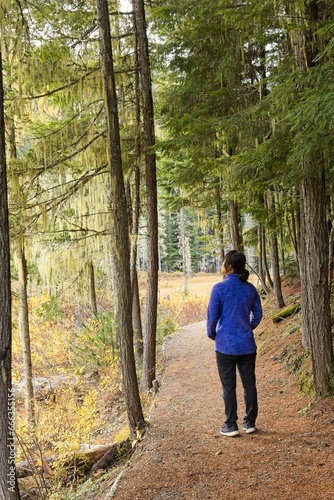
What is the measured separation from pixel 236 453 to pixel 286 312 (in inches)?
249

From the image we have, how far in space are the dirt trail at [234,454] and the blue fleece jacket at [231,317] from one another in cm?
105

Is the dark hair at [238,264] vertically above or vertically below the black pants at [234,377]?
above

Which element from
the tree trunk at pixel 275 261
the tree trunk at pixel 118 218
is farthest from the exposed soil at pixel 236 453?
the tree trunk at pixel 275 261

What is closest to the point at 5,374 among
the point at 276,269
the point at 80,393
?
the point at 276,269

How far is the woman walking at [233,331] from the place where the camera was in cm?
496

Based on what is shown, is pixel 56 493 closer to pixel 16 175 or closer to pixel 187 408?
pixel 187 408

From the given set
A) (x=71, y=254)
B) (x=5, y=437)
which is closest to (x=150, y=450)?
(x=5, y=437)

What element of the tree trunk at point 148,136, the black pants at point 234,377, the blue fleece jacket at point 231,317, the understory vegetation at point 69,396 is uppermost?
the tree trunk at point 148,136

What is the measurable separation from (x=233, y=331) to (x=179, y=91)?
19.5 ft

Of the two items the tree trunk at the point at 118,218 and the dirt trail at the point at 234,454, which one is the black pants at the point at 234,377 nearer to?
the dirt trail at the point at 234,454

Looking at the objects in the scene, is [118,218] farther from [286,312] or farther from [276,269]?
[286,312]

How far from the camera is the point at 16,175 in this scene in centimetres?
777

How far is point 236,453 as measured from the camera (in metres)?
4.61

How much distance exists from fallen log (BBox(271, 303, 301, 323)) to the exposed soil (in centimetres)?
301
